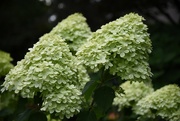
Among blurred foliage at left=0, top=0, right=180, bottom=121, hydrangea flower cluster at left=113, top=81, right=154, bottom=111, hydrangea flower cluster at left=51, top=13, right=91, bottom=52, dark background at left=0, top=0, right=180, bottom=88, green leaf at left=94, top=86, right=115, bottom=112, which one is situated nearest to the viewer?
green leaf at left=94, top=86, right=115, bottom=112

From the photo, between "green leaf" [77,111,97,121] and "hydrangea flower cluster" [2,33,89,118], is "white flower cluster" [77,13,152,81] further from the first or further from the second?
"green leaf" [77,111,97,121]

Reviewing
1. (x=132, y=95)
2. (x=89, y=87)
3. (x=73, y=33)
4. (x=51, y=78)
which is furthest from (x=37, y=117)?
(x=132, y=95)

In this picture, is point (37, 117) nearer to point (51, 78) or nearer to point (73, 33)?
point (51, 78)

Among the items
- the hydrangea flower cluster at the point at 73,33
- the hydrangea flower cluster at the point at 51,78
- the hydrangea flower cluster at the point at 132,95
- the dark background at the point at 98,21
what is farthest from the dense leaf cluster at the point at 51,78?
the dark background at the point at 98,21

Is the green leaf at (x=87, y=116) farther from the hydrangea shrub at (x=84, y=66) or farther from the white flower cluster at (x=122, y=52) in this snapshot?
the white flower cluster at (x=122, y=52)

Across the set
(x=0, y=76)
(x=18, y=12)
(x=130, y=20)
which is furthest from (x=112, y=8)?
(x=130, y=20)

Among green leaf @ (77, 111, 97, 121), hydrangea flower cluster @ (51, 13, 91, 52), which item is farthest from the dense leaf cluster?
hydrangea flower cluster @ (51, 13, 91, 52)
